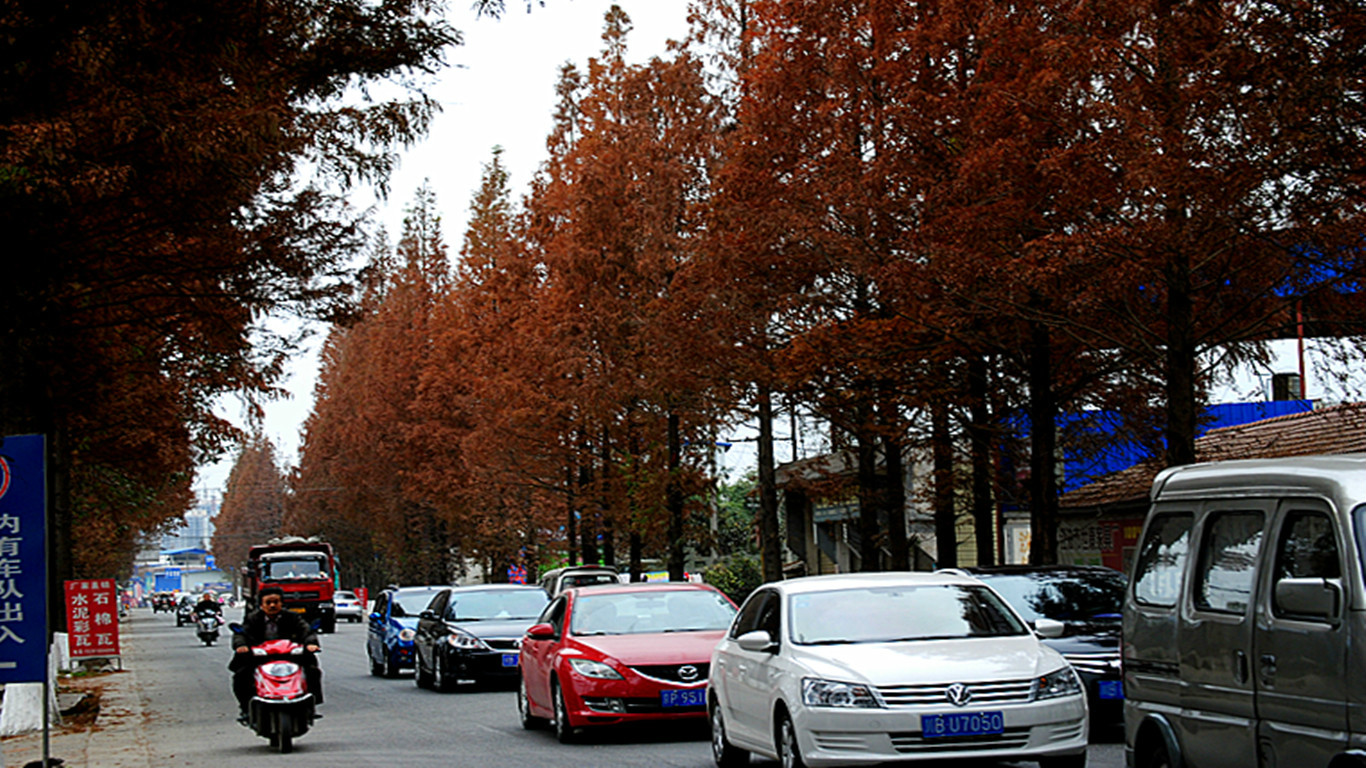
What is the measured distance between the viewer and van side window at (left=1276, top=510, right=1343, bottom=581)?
22.3ft

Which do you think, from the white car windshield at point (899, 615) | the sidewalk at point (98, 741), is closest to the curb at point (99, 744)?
the sidewalk at point (98, 741)

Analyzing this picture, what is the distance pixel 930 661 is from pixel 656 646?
524 centimetres

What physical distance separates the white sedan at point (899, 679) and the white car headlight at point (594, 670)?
2.84m

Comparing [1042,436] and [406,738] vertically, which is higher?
[1042,436]

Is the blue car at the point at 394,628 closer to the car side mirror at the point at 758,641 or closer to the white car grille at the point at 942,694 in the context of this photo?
the car side mirror at the point at 758,641

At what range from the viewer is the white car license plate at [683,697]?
1465 cm

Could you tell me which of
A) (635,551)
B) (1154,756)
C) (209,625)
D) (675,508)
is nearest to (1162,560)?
(1154,756)

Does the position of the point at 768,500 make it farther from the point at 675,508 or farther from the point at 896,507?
the point at 675,508

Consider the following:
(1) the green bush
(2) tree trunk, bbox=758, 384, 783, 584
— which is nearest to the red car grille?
(2) tree trunk, bbox=758, 384, 783, 584

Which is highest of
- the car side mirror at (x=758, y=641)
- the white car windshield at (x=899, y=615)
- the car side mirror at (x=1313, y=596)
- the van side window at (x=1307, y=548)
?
the van side window at (x=1307, y=548)

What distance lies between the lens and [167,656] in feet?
149

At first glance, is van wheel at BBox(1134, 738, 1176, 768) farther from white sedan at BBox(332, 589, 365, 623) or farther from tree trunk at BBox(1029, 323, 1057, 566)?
white sedan at BBox(332, 589, 365, 623)

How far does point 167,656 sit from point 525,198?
1669 centimetres

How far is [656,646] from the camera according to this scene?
15141 millimetres
